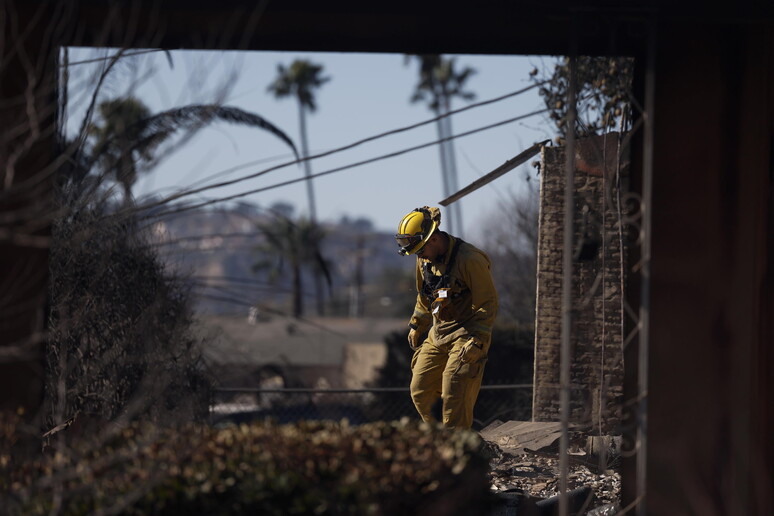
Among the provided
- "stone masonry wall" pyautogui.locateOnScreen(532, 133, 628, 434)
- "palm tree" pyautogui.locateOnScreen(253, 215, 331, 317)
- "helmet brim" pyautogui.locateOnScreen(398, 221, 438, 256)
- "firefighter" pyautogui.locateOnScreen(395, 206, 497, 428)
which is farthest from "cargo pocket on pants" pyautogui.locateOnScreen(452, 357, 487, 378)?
"stone masonry wall" pyautogui.locateOnScreen(532, 133, 628, 434)

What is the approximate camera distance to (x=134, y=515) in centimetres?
450

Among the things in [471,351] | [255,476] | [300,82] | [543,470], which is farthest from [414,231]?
[300,82]

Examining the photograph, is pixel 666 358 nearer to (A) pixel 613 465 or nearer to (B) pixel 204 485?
(B) pixel 204 485

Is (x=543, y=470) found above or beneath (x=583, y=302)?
beneath

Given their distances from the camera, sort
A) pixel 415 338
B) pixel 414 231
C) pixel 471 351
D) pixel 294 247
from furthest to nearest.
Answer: pixel 294 247 → pixel 415 338 → pixel 414 231 → pixel 471 351

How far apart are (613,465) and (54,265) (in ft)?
16.8

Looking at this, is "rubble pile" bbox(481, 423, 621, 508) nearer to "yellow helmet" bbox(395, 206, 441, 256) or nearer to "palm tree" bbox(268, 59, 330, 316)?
"yellow helmet" bbox(395, 206, 441, 256)

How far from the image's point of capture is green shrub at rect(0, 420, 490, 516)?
4469 millimetres

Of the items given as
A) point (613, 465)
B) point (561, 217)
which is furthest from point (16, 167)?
point (561, 217)

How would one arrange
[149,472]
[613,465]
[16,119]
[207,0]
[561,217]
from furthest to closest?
[561,217] → [613,465] → [207,0] → [16,119] → [149,472]

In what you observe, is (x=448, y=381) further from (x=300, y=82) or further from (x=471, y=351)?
(x=300, y=82)

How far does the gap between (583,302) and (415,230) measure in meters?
2.88

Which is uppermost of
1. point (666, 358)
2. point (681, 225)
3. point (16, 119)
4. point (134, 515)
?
point (16, 119)

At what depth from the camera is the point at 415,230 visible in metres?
8.42
